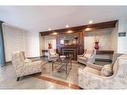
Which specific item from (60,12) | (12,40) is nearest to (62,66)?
(60,12)

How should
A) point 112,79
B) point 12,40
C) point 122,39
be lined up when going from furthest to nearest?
1. point 12,40
2. point 122,39
3. point 112,79

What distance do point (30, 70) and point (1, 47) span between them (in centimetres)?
277

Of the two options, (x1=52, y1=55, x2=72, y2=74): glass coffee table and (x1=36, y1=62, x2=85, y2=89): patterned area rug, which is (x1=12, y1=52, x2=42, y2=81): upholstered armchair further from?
(x1=52, y1=55, x2=72, y2=74): glass coffee table

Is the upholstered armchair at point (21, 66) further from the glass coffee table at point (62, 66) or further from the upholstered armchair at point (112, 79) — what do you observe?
the upholstered armchair at point (112, 79)

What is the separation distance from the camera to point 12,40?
19.6 ft

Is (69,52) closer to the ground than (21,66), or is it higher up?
higher up

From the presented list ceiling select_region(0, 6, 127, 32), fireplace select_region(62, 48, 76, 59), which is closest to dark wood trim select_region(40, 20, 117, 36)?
ceiling select_region(0, 6, 127, 32)

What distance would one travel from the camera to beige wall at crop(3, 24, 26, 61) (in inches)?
214

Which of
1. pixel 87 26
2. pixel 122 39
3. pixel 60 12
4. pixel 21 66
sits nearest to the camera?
pixel 21 66

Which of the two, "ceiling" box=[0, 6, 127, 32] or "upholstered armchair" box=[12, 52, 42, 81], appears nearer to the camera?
"upholstered armchair" box=[12, 52, 42, 81]

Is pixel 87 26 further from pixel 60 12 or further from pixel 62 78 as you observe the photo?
pixel 62 78

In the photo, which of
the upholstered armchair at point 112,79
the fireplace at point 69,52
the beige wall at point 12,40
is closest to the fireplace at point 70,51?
the fireplace at point 69,52

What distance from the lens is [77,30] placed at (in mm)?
5988
